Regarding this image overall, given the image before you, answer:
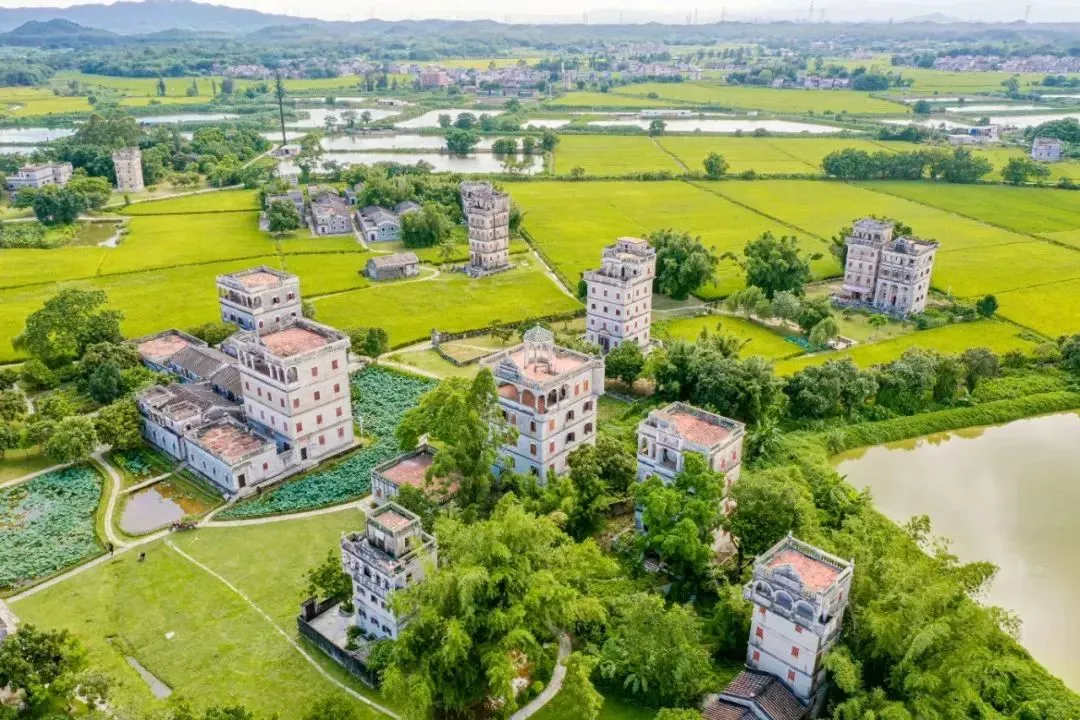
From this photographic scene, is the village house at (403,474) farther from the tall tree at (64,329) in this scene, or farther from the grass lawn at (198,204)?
the grass lawn at (198,204)

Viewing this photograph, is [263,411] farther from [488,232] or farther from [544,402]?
[488,232]

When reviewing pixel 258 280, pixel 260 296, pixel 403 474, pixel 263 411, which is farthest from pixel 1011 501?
pixel 258 280

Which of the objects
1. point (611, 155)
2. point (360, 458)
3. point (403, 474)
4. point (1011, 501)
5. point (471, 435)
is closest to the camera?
point (471, 435)

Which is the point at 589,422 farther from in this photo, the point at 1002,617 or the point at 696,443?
the point at 1002,617

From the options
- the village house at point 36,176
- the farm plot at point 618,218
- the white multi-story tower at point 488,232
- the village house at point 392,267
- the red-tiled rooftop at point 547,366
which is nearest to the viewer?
the red-tiled rooftop at point 547,366

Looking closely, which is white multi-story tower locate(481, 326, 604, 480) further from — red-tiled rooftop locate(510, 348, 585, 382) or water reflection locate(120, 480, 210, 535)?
water reflection locate(120, 480, 210, 535)

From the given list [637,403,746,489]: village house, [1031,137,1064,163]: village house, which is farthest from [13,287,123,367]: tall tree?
[1031,137,1064,163]: village house

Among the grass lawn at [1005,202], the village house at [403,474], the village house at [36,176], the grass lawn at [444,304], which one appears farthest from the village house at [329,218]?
the grass lawn at [1005,202]
